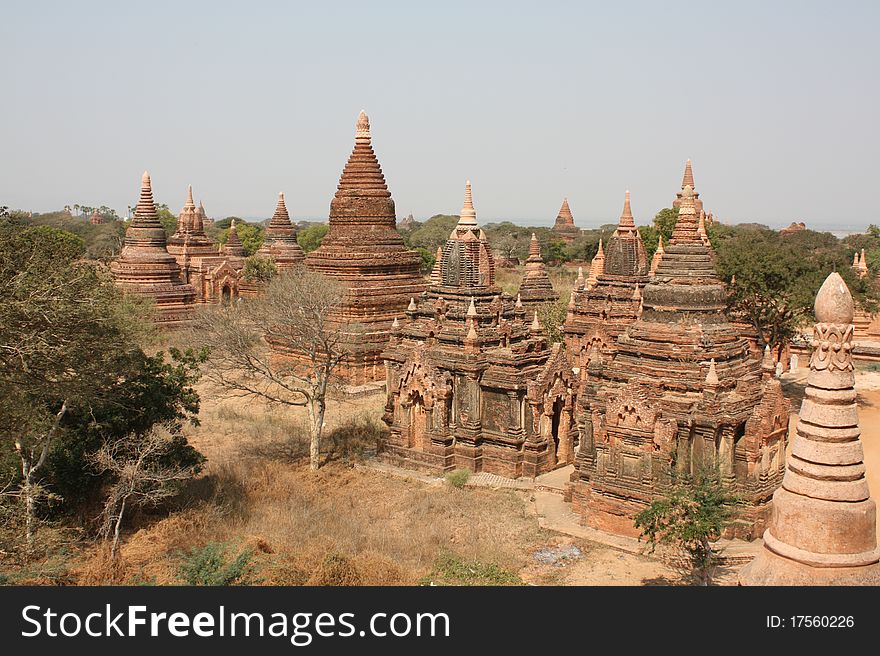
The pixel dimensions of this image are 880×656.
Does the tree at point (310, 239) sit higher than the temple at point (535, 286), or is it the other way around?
the tree at point (310, 239)

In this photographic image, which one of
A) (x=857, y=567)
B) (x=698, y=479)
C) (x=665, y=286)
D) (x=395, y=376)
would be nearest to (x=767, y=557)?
(x=857, y=567)

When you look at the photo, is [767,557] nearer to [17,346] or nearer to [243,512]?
[17,346]

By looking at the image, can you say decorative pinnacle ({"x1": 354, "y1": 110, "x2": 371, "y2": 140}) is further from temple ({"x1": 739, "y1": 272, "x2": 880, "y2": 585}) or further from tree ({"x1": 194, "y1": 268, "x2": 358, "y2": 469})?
temple ({"x1": 739, "y1": 272, "x2": 880, "y2": 585})

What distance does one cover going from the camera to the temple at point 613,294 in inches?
1212

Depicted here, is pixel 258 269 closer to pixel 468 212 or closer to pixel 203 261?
pixel 203 261

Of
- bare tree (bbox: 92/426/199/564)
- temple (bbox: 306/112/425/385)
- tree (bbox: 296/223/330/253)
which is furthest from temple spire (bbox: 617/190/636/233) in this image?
tree (bbox: 296/223/330/253)

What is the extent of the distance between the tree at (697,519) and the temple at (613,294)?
1517 centimetres

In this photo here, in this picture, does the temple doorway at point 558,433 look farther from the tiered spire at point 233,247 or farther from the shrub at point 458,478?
the tiered spire at point 233,247

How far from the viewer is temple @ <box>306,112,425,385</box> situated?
34.0 meters

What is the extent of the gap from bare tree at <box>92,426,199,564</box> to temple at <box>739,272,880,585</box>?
469 inches

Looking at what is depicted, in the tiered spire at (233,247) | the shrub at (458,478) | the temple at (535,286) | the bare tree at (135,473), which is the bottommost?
the shrub at (458,478)

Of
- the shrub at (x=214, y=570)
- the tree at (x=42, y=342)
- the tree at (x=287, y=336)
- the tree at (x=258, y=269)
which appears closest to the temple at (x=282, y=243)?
the tree at (x=258, y=269)

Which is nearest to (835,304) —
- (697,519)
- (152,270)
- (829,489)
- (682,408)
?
(829,489)

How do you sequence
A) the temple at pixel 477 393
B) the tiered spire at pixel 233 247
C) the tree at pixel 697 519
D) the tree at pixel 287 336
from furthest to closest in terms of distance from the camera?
the tiered spire at pixel 233 247, the tree at pixel 287 336, the temple at pixel 477 393, the tree at pixel 697 519
